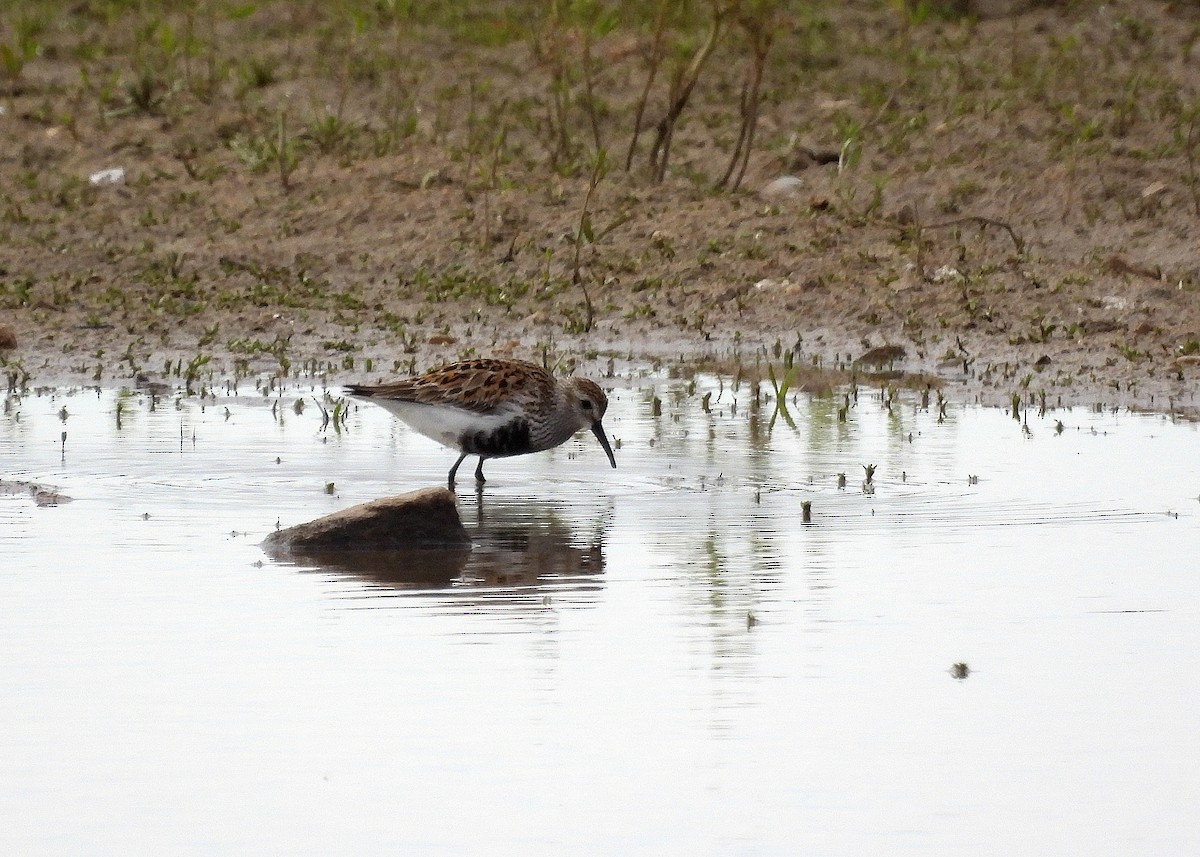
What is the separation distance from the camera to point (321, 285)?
15648mm

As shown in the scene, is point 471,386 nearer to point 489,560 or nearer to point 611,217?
point 489,560

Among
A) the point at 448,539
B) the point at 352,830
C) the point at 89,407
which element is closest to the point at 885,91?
the point at 89,407

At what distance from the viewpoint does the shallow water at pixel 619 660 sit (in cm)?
495

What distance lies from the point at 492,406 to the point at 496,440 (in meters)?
0.17

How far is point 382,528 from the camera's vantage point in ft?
27.3

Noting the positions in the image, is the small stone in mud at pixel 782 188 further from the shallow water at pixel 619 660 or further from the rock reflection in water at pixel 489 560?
the rock reflection in water at pixel 489 560

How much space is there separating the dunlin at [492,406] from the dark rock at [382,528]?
1871mm

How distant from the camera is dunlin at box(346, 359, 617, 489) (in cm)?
1040

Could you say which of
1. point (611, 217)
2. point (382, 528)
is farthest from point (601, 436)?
point (611, 217)

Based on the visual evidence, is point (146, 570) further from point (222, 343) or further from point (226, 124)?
point (226, 124)

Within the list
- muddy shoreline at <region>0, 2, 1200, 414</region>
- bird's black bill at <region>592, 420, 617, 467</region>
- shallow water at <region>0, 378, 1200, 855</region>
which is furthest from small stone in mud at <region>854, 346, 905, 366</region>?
bird's black bill at <region>592, 420, 617, 467</region>

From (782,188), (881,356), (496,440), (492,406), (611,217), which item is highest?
(782,188)

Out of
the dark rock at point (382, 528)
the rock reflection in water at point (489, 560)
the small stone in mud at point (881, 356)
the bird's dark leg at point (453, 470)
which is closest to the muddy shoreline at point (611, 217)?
the small stone in mud at point (881, 356)

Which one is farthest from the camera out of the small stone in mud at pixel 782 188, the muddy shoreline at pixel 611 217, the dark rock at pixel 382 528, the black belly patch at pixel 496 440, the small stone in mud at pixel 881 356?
the small stone in mud at pixel 782 188
